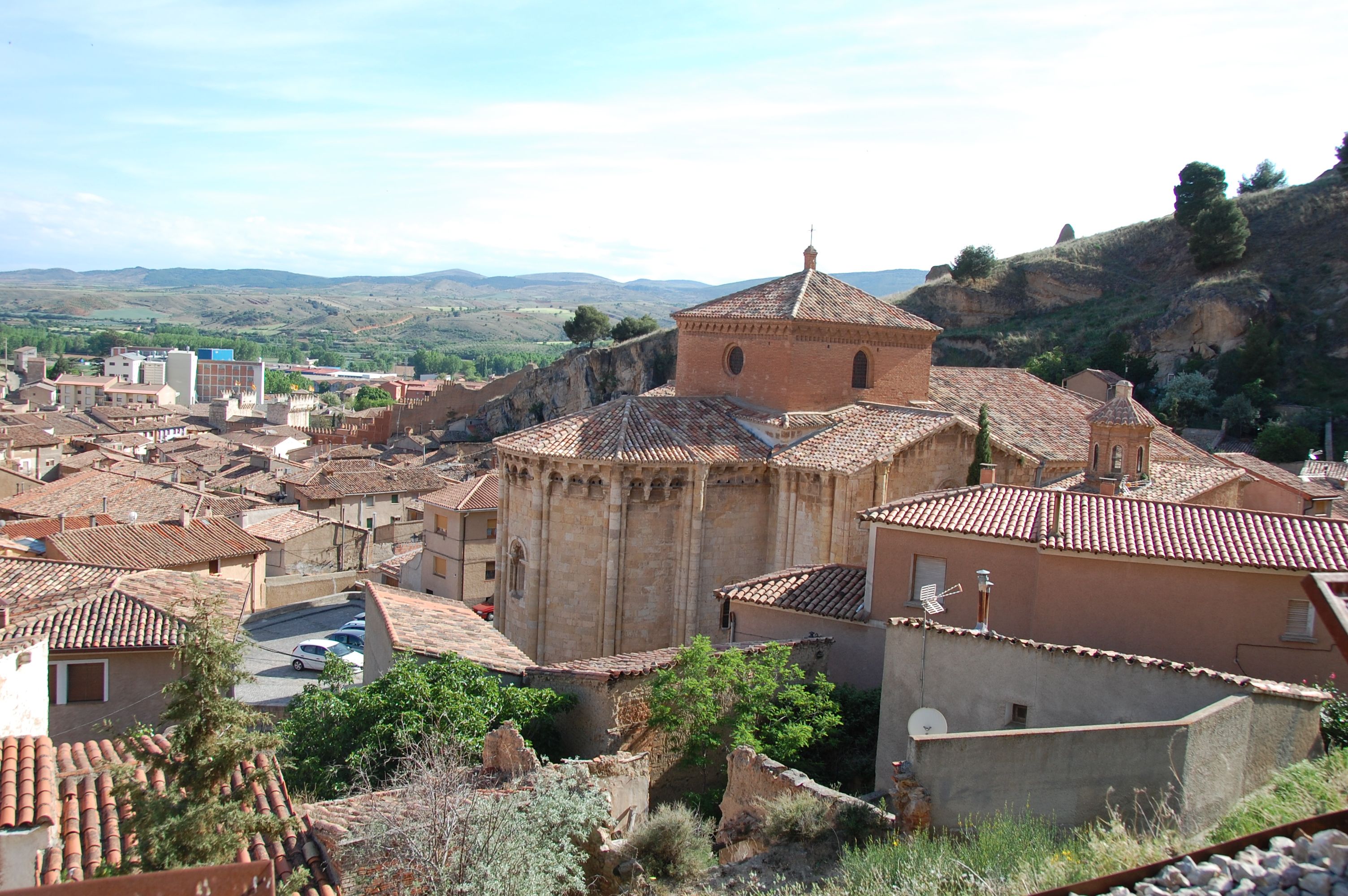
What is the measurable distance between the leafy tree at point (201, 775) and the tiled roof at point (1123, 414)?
20.4 metres

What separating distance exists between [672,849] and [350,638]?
62.7ft

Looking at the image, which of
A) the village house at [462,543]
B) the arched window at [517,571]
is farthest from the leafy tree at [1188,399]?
the arched window at [517,571]

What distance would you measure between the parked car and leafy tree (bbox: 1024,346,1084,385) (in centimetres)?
3934

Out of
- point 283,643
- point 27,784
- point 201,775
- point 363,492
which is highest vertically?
point 201,775

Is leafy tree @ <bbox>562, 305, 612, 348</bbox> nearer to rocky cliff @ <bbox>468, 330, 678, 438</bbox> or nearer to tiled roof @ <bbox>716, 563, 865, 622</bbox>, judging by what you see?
rocky cliff @ <bbox>468, 330, 678, 438</bbox>

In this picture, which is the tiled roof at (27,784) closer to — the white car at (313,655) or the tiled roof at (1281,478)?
the white car at (313,655)

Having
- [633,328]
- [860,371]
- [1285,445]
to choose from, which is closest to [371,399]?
[633,328]

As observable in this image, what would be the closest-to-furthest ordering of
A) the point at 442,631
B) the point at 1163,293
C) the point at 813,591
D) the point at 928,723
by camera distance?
the point at 928,723
the point at 813,591
the point at 442,631
the point at 1163,293

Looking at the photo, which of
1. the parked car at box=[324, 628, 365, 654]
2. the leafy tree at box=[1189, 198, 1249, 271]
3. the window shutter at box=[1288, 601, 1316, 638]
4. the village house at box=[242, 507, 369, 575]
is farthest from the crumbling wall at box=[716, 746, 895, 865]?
the leafy tree at box=[1189, 198, 1249, 271]

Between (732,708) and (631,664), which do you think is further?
(631,664)

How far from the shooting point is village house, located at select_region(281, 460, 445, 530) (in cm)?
4675

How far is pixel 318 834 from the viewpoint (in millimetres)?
10883

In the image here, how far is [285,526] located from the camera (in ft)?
136

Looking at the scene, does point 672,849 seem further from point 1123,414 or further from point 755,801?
point 1123,414
